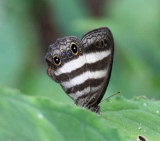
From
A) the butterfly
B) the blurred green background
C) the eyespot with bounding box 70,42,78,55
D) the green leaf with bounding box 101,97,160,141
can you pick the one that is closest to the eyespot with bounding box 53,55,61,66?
the butterfly

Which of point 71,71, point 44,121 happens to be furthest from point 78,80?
point 44,121

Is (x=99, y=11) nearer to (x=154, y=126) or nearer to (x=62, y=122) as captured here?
(x=154, y=126)

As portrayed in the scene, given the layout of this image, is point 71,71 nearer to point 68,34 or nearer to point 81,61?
point 81,61

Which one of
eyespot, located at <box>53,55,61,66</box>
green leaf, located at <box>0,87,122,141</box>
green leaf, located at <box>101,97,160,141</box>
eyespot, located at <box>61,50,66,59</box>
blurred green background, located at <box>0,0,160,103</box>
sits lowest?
green leaf, located at <box>0,87,122,141</box>

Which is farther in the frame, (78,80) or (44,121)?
(78,80)

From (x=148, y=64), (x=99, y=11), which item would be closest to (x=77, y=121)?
(x=148, y=64)

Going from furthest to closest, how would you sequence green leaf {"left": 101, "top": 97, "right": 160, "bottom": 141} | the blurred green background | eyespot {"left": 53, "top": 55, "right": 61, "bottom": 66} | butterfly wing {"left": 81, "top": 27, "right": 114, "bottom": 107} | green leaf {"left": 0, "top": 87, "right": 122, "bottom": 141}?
the blurred green background < eyespot {"left": 53, "top": 55, "right": 61, "bottom": 66} < butterfly wing {"left": 81, "top": 27, "right": 114, "bottom": 107} < green leaf {"left": 101, "top": 97, "right": 160, "bottom": 141} < green leaf {"left": 0, "top": 87, "right": 122, "bottom": 141}

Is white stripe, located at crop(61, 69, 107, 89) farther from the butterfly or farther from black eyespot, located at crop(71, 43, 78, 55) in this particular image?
black eyespot, located at crop(71, 43, 78, 55)
